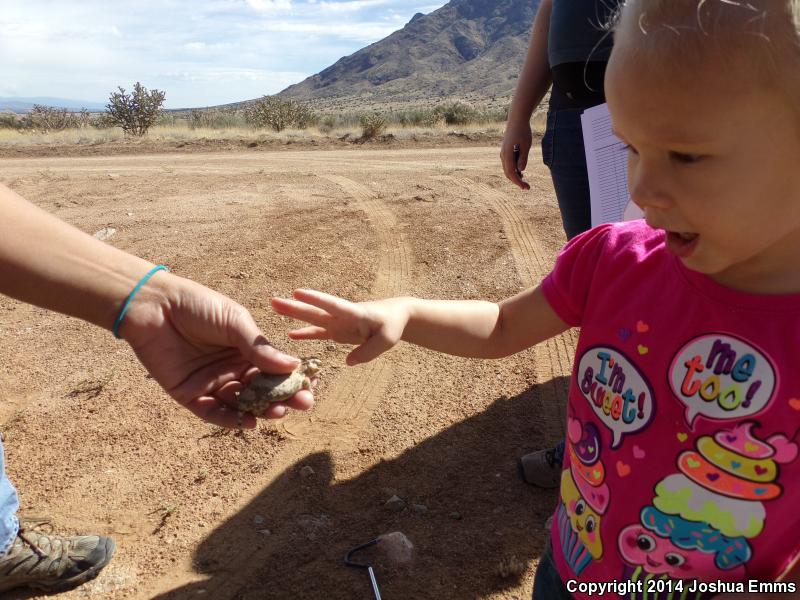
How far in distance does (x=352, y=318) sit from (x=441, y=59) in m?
118

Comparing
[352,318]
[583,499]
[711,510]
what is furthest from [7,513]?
[711,510]

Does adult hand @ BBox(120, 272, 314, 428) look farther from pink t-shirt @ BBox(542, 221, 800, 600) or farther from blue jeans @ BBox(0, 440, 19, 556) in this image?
pink t-shirt @ BBox(542, 221, 800, 600)

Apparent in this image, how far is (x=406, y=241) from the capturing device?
607cm

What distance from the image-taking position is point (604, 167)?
8.37ft

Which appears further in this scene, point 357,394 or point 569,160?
point 357,394

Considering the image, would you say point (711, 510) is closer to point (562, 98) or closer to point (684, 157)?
point (684, 157)

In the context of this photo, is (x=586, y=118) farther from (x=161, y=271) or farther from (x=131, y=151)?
(x=131, y=151)

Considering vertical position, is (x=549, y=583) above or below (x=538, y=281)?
below

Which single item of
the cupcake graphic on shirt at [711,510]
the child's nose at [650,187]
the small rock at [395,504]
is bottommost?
the small rock at [395,504]

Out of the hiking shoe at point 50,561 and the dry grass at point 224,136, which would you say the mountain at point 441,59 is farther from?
the hiking shoe at point 50,561

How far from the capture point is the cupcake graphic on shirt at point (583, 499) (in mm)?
1553

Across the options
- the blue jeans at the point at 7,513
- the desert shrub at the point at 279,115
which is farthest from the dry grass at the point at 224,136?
the blue jeans at the point at 7,513

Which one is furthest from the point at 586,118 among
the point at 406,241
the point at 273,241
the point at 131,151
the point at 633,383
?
the point at 131,151

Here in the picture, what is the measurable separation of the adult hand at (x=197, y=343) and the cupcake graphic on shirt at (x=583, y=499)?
970mm
